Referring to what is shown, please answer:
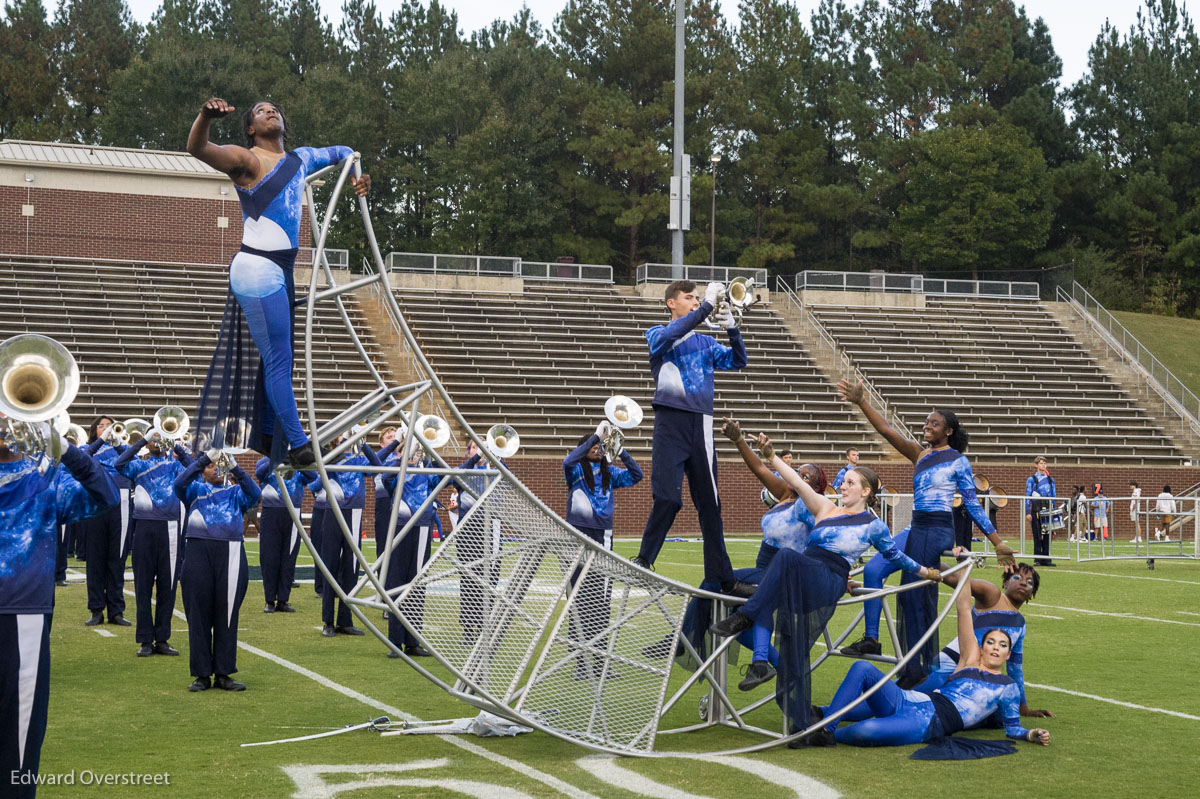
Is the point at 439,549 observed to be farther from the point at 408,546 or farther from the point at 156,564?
the point at 156,564

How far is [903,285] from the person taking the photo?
108 feet

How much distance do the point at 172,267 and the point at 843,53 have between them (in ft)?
114

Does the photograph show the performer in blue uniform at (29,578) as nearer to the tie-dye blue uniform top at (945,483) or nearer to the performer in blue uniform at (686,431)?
the performer in blue uniform at (686,431)

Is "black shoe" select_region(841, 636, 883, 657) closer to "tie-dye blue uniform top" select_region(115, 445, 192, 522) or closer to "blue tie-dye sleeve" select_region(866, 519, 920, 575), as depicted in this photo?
"blue tie-dye sleeve" select_region(866, 519, 920, 575)

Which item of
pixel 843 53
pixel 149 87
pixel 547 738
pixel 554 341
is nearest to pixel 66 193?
pixel 554 341

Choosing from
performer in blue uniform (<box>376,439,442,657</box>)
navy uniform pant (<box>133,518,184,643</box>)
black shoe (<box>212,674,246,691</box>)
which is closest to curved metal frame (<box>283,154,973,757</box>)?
black shoe (<box>212,674,246,691</box>)

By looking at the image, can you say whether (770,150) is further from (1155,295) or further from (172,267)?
(172,267)

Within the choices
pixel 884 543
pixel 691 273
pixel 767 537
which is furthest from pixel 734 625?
pixel 691 273

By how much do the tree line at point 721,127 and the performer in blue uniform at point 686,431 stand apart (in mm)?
38344

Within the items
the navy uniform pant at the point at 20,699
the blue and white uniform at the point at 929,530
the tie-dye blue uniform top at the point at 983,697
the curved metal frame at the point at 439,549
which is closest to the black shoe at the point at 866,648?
the blue and white uniform at the point at 929,530

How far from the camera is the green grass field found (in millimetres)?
5516

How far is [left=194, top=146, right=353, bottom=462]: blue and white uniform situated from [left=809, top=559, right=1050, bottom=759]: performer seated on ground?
3.02 meters

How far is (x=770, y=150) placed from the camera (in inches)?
1928

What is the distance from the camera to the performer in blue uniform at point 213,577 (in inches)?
311
